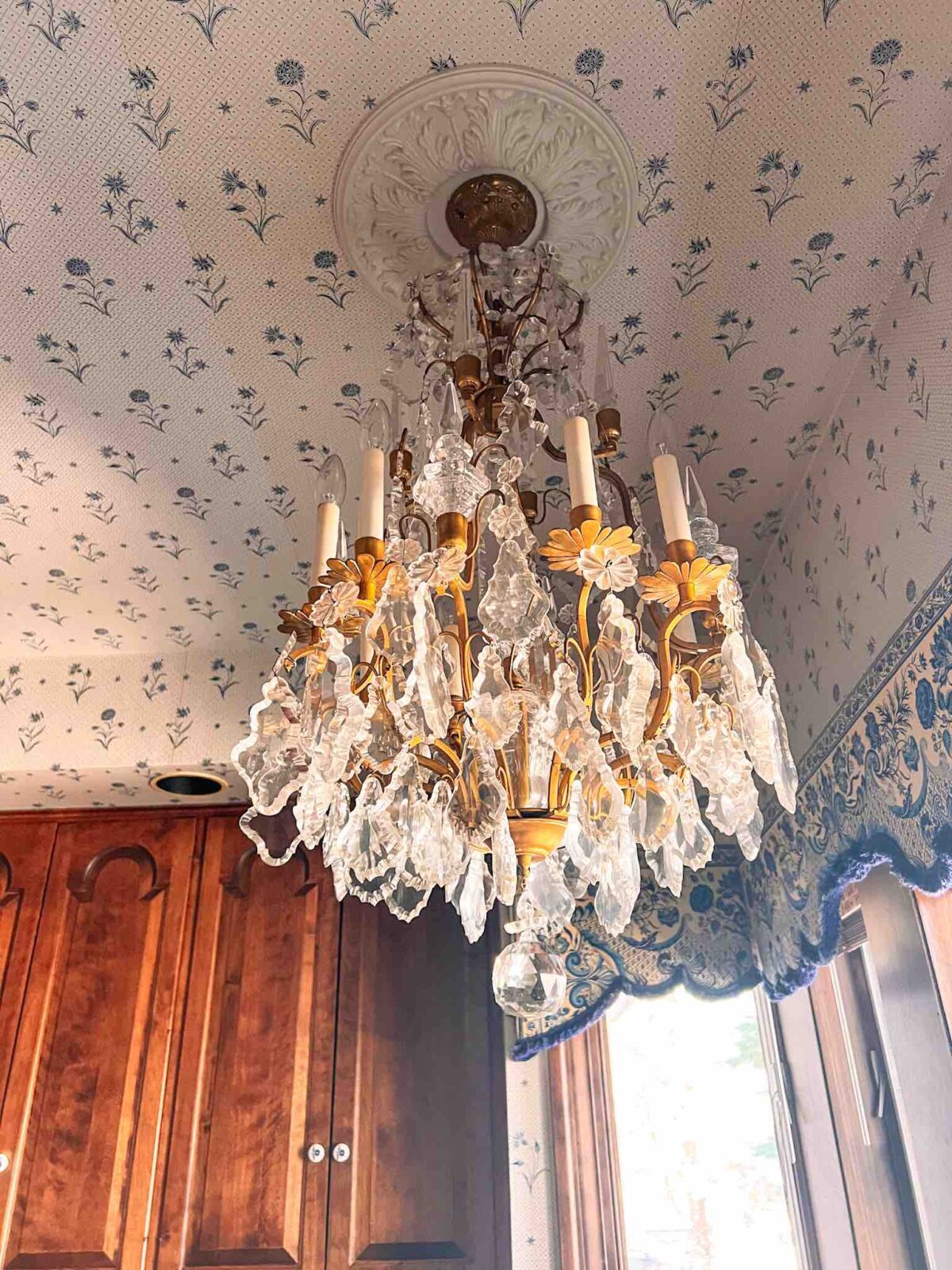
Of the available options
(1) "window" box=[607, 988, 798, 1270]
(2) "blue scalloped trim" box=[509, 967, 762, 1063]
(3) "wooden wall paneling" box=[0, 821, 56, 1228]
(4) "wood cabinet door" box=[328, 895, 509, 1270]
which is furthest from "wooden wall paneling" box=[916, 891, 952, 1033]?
(3) "wooden wall paneling" box=[0, 821, 56, 1228]

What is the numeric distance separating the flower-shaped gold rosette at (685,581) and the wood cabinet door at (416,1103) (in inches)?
60.5

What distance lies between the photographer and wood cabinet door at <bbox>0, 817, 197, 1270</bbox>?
6.52 feet

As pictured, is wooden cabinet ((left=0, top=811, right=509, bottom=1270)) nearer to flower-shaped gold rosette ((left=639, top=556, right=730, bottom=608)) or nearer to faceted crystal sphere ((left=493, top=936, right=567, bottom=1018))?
faceted crystal sphere ((left=493, top=936, right=567, bottom=1018))

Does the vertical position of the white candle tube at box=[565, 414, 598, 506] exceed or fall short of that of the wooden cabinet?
it exceeds it

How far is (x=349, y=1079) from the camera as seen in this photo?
82.7 inches

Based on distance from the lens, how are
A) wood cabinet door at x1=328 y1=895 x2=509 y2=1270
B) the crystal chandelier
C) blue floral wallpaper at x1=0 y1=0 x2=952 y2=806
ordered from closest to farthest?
the crystal chandelier < blue floral wallpaper at x1=0 y1=0 x2=952 y2=806 < wood cabinet door at x1=328 y1=895 x2=509 y2=1270

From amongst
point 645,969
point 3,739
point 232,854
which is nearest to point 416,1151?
point 645,969

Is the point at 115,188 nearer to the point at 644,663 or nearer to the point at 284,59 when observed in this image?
the point at 284,59

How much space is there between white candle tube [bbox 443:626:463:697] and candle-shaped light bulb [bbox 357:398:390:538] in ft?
0.48

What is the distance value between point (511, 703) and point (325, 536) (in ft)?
1.10

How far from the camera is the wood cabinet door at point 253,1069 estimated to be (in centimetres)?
197

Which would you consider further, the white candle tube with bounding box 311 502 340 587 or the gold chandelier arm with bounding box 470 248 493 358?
the gold chandelier arm with bounding box 470 248 493 358

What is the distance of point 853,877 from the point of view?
1.60 metres

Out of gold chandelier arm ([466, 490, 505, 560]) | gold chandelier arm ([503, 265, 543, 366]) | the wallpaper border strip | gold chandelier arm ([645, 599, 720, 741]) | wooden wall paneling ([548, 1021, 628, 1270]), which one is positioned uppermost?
gold chandelier arm ([503, 265, 543, 366])
